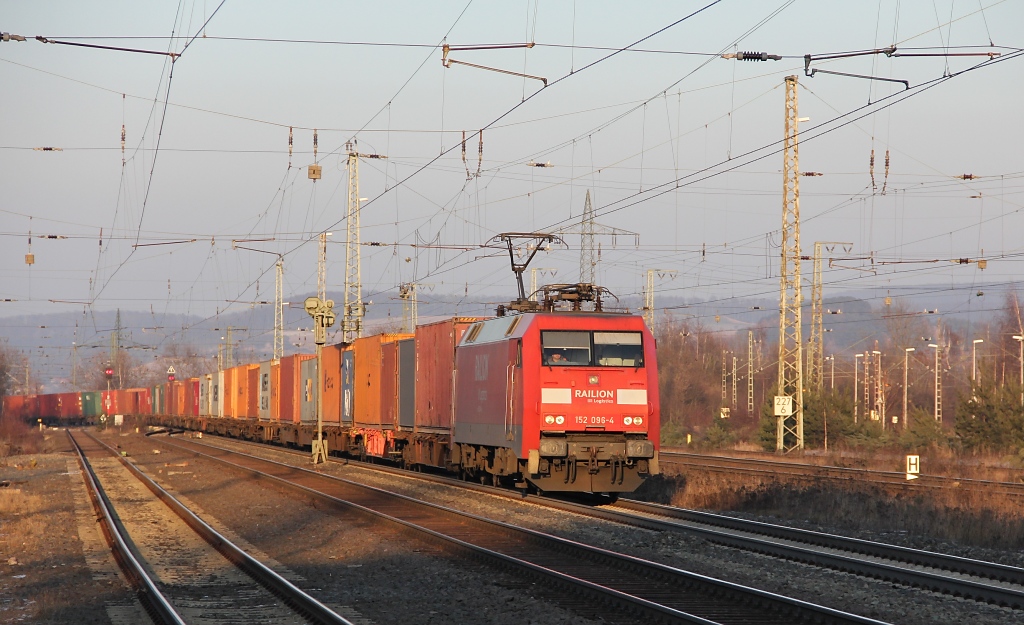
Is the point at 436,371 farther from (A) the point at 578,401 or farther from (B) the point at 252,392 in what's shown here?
(B) the point at 252,392

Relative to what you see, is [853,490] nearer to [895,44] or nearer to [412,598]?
[895,44]

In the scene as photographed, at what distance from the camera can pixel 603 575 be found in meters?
12.7

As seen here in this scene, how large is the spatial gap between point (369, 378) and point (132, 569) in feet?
66.7

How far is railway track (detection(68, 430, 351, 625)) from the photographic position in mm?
10922

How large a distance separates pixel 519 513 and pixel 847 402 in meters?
29.6

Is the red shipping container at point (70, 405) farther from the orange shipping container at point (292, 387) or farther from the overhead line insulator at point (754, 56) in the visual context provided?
the overhead line insulator at point (754, 56)

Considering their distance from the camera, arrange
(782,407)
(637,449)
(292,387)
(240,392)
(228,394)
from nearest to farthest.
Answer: (637,449) < (782,407) < (292,387) < (240,392) < (228,394)

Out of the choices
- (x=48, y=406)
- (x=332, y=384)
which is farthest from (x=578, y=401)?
(x=48, y=406)

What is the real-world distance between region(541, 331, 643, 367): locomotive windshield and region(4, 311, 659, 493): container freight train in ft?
0.06

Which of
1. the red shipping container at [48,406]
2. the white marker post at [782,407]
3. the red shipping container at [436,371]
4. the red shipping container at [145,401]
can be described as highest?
the red shipping container at [436,371]

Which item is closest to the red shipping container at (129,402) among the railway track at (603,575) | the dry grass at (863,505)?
the dry grass at (863,505)

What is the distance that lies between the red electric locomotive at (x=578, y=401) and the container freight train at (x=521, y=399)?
0.02 metres

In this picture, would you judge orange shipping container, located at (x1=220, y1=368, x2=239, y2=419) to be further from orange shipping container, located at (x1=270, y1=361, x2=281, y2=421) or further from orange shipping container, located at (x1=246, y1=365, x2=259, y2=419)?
orange shipping container, located at (x1=270, y1=361, x2=281, y2=421)

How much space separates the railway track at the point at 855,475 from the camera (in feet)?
75.3
